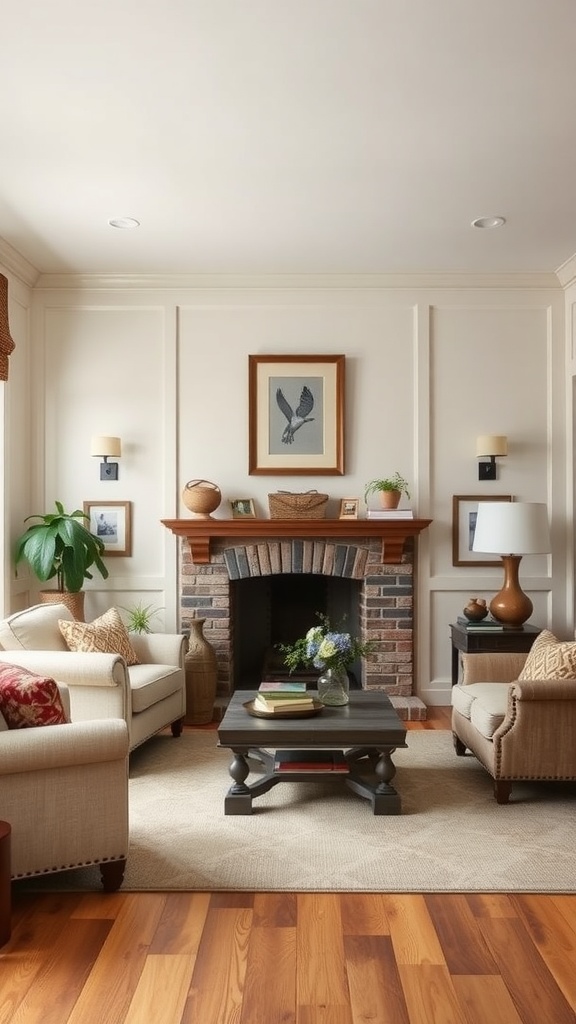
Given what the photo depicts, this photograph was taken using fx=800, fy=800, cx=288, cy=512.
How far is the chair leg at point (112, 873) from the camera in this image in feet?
8.80

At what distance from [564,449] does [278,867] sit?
3.58 m

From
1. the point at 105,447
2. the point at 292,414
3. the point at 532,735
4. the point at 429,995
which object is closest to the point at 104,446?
the point at 105,447

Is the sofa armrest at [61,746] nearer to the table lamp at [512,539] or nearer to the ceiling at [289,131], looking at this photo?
the ceiling at [289,131]

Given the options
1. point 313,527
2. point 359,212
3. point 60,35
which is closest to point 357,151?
point 359,212

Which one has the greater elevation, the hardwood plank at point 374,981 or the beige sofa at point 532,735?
the beige sofa at point 532,735

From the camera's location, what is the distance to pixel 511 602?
4.91 metres

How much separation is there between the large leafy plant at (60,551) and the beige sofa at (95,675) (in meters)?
0.59

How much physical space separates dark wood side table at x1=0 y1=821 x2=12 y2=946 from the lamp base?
3.32m

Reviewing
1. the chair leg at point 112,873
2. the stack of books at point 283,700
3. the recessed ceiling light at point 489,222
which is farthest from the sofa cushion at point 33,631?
the recessed ceiling light at point 489,222

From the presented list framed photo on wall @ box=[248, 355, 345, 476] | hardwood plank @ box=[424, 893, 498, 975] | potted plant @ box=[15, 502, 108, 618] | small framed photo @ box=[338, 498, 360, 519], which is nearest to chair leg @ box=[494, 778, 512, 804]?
hardwood plank @ box=[424, 893, 498, 975]

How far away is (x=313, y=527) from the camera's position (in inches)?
203

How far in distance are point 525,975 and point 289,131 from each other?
126 inches

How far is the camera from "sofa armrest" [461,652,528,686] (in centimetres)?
420

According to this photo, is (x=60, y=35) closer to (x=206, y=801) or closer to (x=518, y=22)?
(x=518, y=22)
